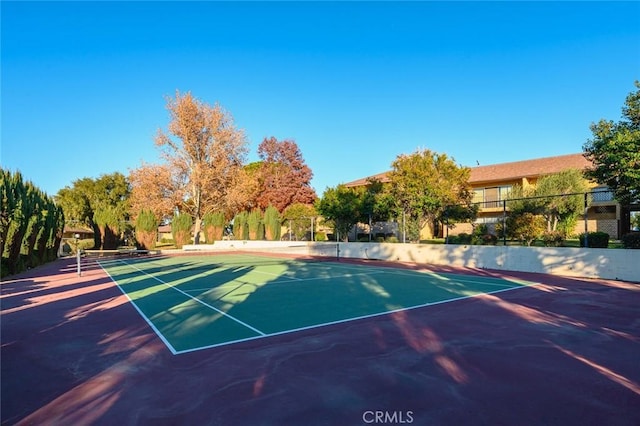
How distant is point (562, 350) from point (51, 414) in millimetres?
6661

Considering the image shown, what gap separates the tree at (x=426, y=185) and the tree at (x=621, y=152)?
940 cm

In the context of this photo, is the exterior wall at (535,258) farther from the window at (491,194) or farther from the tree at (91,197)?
the tree at (91,197)

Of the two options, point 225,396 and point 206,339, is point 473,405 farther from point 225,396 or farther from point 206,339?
point 206,339

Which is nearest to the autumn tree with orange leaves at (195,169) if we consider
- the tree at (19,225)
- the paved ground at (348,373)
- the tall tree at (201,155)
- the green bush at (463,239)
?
the tall tree at (201,155)

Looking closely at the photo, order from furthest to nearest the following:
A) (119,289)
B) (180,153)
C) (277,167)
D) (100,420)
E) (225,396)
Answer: (277,167) < (180,153) < (119,289) < (225,396) < (100,420)

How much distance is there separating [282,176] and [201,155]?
41.0 ft

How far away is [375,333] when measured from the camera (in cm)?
709

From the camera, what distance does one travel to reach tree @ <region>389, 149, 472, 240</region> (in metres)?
25.3

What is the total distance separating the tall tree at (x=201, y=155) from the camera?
141 feet

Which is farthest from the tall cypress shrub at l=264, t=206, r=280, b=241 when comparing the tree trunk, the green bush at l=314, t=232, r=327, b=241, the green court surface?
the green court surface

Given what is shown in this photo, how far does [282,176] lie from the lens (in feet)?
176

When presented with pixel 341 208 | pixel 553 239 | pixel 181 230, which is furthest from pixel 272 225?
pixel 553 239

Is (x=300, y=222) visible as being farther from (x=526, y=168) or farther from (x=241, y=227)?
(x=526, y=168)

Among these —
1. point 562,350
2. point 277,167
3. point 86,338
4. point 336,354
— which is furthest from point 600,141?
point 277,167
